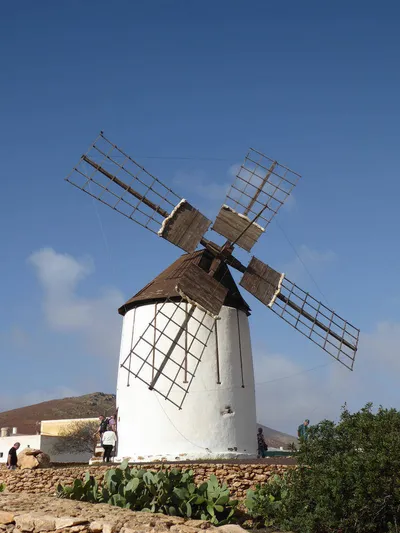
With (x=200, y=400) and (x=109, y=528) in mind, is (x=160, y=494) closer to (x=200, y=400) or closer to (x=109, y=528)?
(x=109, y=528)

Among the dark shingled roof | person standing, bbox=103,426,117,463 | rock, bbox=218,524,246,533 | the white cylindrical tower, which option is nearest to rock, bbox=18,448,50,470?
person standing, bbox=103,426,117,463

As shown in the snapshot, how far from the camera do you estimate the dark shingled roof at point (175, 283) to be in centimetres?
1966

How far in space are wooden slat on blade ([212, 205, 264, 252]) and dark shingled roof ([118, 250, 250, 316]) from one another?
86 centimetres

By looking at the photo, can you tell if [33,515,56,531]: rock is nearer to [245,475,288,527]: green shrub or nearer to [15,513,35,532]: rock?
[15,513,35,532]: rock

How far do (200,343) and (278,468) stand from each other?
5081 mm

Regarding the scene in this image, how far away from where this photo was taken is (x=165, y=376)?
18.2 m

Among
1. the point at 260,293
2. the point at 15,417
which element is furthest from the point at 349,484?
the point at 15,417

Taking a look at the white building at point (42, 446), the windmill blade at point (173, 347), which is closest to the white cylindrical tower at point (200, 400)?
the windmill blade at point (173, 347)

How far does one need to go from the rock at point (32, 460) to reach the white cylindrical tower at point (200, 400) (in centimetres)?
229

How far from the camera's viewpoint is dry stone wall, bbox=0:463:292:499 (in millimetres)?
14828

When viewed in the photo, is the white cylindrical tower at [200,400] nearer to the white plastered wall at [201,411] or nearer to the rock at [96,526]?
the white plastered wall at [201,411]

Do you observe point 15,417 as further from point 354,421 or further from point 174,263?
point 354,421

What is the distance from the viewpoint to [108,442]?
19.6 m

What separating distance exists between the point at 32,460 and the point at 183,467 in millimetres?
4840
